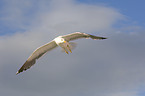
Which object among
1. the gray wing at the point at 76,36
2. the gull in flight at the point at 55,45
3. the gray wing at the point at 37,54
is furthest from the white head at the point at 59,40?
the gray wing at the point at 37,54

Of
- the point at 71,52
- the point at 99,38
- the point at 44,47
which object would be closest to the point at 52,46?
the point at 44,47

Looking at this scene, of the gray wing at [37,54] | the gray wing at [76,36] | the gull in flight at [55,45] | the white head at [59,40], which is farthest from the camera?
the gray wing at [37,54]

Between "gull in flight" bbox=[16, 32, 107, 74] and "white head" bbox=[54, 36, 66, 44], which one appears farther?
"gull in flight" bbox=[16, 32, 107, 74]

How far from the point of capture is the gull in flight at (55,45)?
18.2m

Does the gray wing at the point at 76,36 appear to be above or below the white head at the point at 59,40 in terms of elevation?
above

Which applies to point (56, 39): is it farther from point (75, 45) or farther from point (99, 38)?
point (99, 38)

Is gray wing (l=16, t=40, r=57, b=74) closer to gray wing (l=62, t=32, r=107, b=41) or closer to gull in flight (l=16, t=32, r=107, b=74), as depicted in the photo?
gull in flight (l=16, t=32, r=107, b=74)

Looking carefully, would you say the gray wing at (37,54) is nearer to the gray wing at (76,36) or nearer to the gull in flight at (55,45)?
the gull in flight at (55,45)

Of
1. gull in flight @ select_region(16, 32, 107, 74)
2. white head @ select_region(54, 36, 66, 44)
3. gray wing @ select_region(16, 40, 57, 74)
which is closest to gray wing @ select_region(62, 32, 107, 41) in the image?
gull in flight @ select_region(16, 32, 107, 74)

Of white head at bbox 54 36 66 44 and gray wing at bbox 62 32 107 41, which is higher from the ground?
gray wing at bbox 62 32 107 41

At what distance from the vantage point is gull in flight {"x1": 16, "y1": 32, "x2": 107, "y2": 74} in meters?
18.2

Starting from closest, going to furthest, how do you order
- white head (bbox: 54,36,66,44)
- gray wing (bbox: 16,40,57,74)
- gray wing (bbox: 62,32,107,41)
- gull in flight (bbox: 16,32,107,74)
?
white head (bbox: 54,36,66,44), gull in flight (bbox: 16,32,107,74), gray wing (bbox: 62,32,107,41), gray wing (bbox: 16,40,57,74)

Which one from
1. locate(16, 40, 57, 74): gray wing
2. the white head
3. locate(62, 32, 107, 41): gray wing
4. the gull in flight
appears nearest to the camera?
the white head

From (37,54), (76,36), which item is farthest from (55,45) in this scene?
(76,36)
